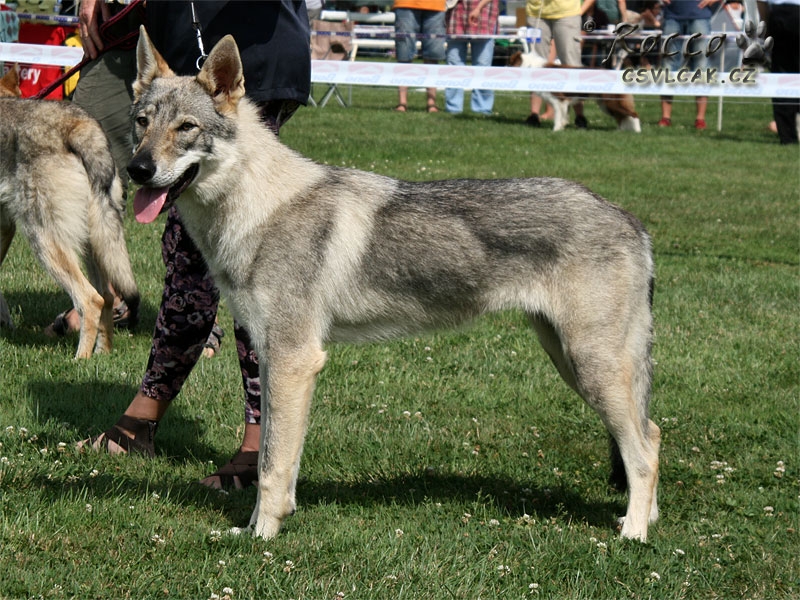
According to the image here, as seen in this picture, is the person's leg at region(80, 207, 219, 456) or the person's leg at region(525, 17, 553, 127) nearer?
the person's leg at region(80, 207, 219, 456)

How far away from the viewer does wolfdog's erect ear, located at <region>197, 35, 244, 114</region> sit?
3.63 m

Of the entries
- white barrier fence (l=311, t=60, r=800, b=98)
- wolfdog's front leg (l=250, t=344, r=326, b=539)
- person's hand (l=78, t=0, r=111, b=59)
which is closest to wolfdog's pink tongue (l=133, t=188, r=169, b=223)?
wolfdog's front leg (l=250, t=344, r=326, b=539)

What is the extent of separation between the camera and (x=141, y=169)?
3.44 metres

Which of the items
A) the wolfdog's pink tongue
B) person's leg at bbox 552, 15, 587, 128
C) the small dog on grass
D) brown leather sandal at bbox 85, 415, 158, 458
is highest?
the wolfdog's pink tongue

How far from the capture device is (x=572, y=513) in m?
4.24

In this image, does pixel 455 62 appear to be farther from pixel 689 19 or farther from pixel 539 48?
pixel 689 19

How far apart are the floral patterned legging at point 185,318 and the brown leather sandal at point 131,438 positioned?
0.15 m

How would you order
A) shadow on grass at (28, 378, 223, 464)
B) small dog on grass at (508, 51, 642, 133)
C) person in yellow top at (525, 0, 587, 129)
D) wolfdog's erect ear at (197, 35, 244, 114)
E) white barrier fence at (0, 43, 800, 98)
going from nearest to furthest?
1. wolfdog's erect ear at (197, 35, 244, 114)
2. shadow on grass at (28, 378, 223, 464)
3. white barrier fence at (0, 43, 800, 98)
4. small dog on grass at (508, 51, 642, 133)
5. person in yellow top at (525, 0, 587, 129)

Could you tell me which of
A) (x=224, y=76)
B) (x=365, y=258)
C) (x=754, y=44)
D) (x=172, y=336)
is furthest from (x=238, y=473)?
(x=754, y=44)

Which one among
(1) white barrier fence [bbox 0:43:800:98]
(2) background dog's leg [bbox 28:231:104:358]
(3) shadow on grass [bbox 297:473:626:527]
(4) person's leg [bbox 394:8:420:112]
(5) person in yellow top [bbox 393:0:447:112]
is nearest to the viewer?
(3) shadow on grass [bbox 297:473:626:527]

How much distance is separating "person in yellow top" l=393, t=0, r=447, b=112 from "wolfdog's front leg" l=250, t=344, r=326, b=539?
1430 cm

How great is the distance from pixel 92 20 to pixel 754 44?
12427 millimetres

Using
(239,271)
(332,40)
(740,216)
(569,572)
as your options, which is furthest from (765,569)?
(332,40)

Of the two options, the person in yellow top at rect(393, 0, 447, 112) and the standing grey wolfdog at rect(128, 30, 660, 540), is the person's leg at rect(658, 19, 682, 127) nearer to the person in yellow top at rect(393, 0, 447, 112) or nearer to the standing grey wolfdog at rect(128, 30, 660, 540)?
the person in yellow top at rect(393, 0, 447, 112)
